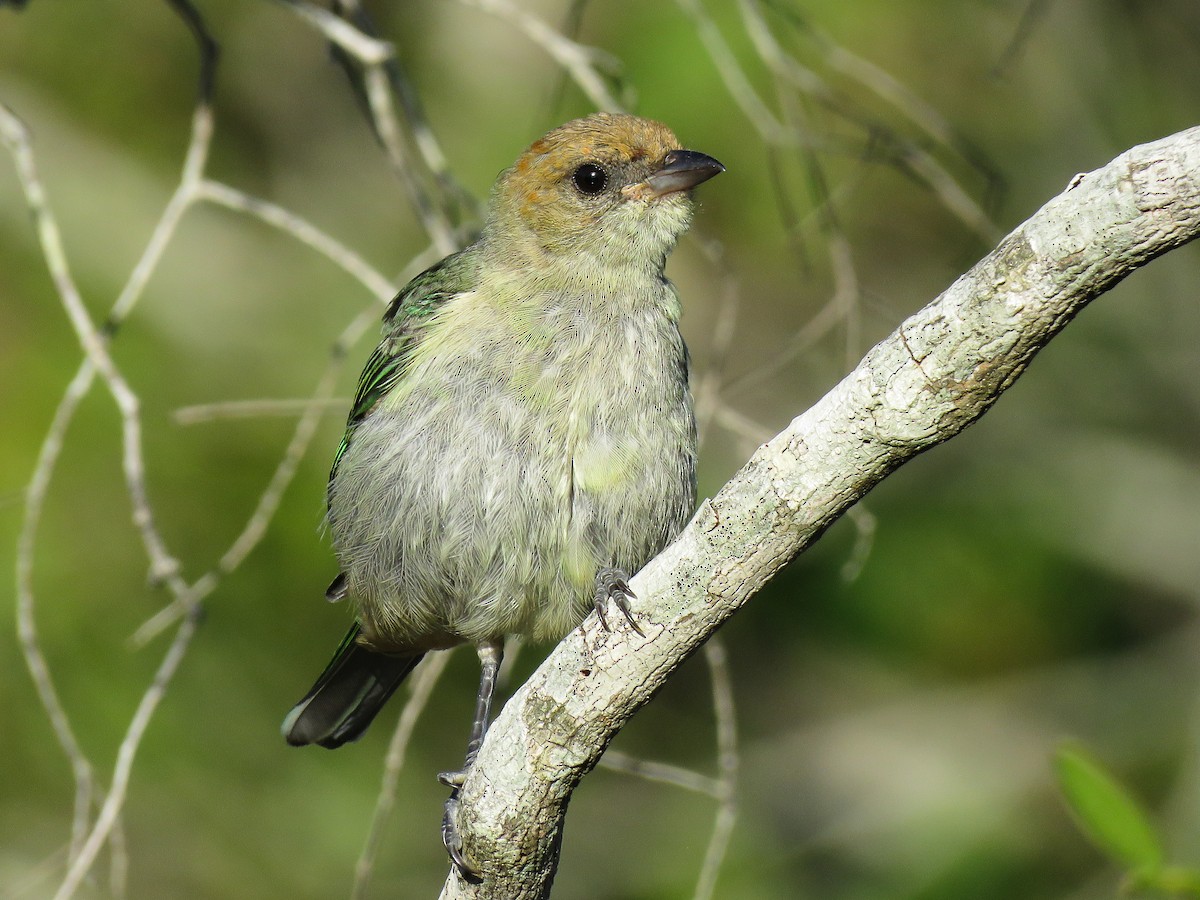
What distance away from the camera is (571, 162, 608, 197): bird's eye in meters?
4.29

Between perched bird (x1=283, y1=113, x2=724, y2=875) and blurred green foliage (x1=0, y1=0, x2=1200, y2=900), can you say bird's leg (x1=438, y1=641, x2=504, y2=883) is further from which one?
blurred green foliage (x1=0, y1=0, x2=1200, y2=900)

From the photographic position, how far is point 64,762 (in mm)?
6570

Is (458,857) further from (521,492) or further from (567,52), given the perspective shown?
(567,52)

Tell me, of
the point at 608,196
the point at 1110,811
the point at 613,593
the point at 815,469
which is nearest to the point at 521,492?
the point at 613,593

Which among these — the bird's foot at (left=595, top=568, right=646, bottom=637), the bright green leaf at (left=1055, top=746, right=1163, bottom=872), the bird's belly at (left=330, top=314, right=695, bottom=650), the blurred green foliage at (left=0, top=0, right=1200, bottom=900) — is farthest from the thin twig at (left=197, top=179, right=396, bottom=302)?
the blurred green foliage at (left=0, top=0, right=1200, bottom=900)

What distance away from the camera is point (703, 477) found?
707cm

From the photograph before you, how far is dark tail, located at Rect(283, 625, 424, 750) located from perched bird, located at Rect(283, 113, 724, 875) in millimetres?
321

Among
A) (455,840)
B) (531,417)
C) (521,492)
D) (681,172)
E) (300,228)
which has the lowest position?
(455,840)

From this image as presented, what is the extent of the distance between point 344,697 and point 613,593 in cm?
199

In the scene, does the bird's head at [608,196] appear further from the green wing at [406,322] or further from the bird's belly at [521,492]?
the bird's belly at [521,492]

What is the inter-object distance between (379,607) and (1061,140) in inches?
187

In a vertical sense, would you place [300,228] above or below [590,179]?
below

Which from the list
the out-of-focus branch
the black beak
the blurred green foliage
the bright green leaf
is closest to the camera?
the out-of-focus branch

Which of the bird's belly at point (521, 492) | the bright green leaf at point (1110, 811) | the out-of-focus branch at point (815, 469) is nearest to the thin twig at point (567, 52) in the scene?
the bird's belly at point (521, 492)
